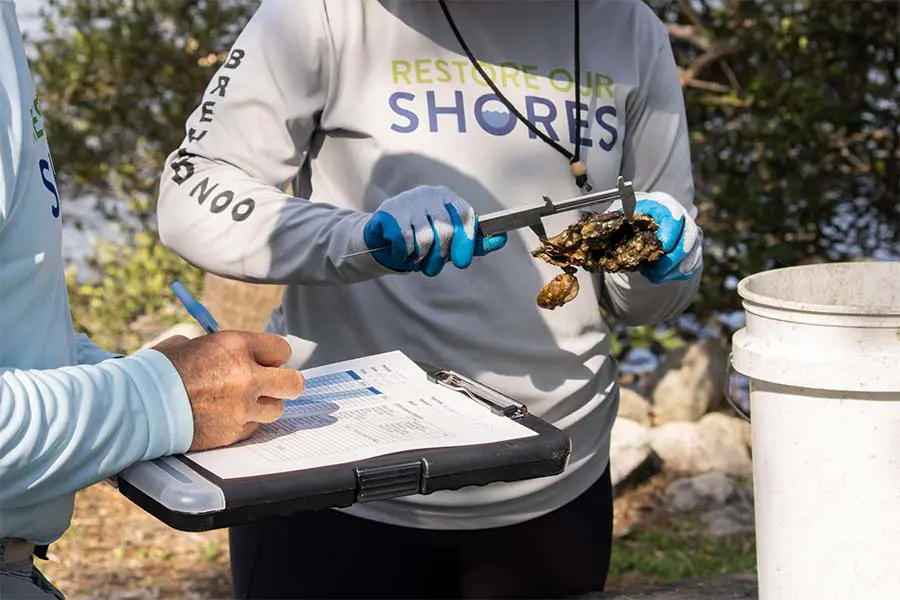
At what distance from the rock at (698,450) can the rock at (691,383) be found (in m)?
0.20

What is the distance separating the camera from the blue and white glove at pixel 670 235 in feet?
6.89

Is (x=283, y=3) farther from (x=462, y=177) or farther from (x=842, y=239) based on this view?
(x=842, y=239)

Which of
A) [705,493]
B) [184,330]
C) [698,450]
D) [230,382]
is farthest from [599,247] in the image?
[184,330]

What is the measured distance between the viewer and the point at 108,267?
19.1 feet

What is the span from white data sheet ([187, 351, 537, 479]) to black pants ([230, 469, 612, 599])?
1.47 feet

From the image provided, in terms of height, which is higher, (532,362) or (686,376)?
(532,362)

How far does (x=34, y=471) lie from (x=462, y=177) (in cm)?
104

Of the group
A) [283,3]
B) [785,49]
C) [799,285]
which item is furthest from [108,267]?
[799,285]

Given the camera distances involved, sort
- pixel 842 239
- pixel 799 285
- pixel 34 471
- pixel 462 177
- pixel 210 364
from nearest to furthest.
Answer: pixel 34 471 < pixel 210 364 < pixel 799 285 < pixel 462 177 < pixel 842 239

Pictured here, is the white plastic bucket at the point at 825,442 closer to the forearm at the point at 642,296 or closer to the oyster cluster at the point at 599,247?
the oyster cluster at the point at 599,247

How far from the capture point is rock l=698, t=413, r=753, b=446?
194 inches

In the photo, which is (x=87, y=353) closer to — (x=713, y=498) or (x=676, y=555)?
(x=676, y=555)

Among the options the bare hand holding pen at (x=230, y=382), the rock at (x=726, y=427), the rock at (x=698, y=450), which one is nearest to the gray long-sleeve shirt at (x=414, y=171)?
the bare hand holding pen at (x=230, y=382)

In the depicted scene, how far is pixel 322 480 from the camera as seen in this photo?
1.45 metres
